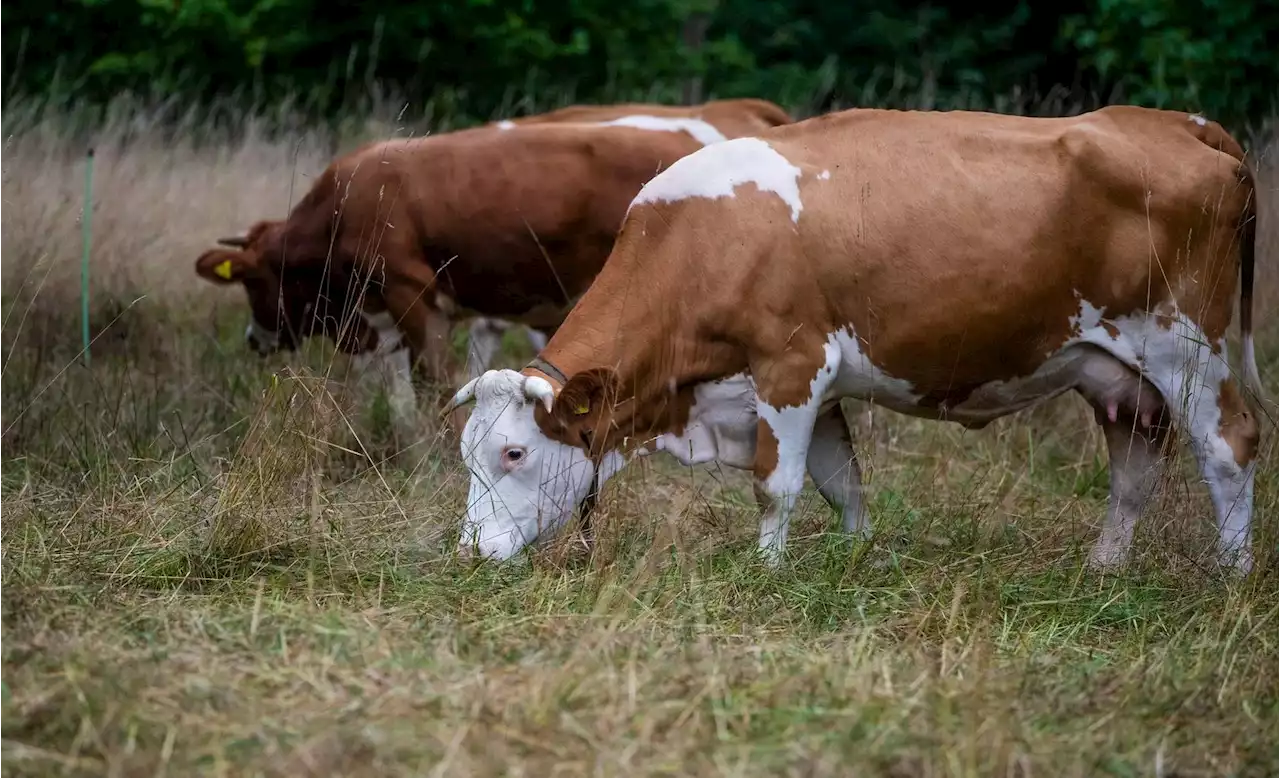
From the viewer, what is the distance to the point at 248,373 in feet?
25.8

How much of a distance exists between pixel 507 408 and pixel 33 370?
9.75 ft

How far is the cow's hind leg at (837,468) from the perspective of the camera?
595 cm

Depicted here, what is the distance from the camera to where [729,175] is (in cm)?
551

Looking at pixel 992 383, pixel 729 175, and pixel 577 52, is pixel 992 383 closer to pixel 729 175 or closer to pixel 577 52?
pixel 729 175

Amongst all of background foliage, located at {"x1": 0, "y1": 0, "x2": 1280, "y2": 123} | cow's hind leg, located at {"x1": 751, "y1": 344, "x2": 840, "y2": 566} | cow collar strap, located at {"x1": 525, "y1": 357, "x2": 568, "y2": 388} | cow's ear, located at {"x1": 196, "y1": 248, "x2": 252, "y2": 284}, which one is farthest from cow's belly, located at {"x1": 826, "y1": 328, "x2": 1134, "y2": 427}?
background foliage, located at {"x1": 0, "y1": 0, "x2": 1280, "y2": 123}

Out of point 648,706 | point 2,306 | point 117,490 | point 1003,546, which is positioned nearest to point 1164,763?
point 648,706

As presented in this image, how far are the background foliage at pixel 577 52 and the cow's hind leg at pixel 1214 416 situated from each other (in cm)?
604

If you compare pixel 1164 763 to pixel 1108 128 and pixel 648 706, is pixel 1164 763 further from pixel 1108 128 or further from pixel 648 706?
pixel 1108 128

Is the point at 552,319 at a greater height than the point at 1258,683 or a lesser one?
lesser

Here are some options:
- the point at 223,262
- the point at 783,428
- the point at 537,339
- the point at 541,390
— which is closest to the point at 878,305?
the point at 783,428

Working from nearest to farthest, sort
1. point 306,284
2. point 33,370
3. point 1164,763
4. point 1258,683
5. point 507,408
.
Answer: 1. point 1164,763
2. point 1258,683
3. point 507,408
4. point 33,370
5. point 306,284

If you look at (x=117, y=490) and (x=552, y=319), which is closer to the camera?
(x=117, y=490)

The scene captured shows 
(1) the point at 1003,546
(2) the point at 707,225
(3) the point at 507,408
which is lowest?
(1) the point at 1003,546

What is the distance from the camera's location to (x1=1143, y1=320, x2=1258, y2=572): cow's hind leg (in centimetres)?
553
